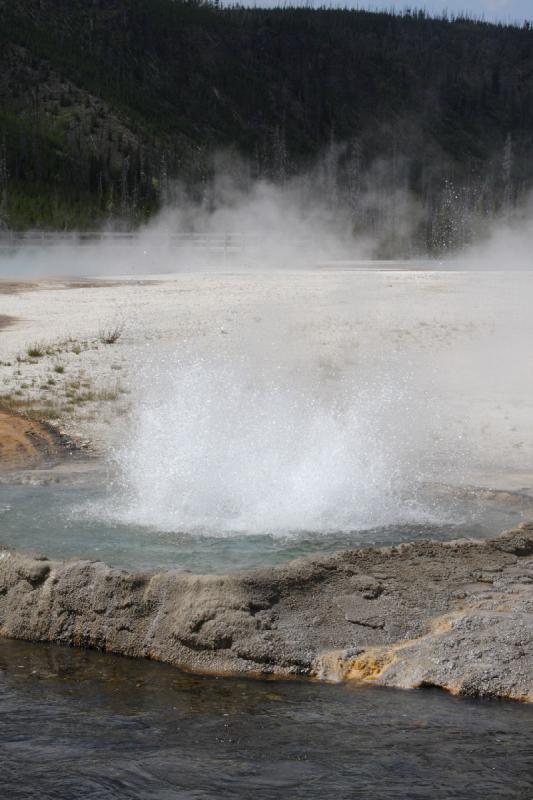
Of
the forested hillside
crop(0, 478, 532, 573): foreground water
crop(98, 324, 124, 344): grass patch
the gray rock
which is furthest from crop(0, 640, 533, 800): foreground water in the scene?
the forested hillside

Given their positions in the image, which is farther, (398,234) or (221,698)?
(398,234)

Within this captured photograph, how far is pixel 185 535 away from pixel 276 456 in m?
1.70

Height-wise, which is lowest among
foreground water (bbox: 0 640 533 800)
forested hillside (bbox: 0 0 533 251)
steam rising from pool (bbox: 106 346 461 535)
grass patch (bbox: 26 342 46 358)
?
grass patch (bbox: 26 342 46 358)

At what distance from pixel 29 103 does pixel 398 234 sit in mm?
21201

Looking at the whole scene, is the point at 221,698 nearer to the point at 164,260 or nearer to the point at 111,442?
the point at 111,442

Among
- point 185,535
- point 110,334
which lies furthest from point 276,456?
point 110,334

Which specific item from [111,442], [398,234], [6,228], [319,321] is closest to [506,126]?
[398,234]

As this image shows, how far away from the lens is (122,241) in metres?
40.1

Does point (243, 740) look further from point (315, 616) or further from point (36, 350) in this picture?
point (36, 350)

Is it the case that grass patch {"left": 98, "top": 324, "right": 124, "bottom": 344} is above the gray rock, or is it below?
below

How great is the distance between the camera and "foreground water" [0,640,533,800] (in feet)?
12.1

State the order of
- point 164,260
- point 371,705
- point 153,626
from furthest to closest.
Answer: point 164,260
point 153,626
point 371,705

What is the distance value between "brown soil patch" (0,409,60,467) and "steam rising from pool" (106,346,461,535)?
0.63 metres

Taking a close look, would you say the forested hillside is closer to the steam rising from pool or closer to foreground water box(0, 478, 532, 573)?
the steam rising from pool
